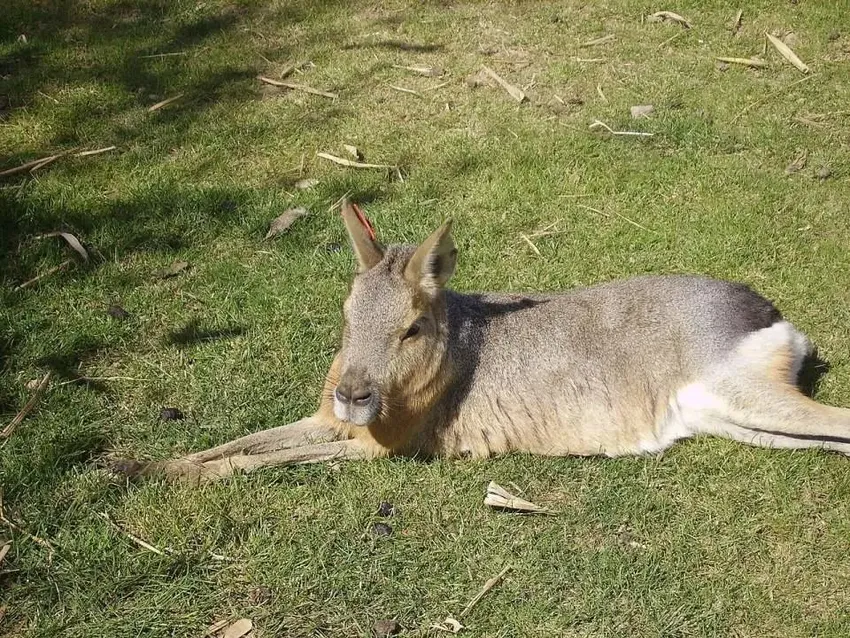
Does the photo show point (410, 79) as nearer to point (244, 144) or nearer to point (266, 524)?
point (244, 144)

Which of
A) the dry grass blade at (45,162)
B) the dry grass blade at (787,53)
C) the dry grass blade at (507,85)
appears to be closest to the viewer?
the dry grass blade at (45,162)

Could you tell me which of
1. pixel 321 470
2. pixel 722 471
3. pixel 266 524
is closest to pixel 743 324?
pixel 722 471

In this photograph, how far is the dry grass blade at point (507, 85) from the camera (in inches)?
232

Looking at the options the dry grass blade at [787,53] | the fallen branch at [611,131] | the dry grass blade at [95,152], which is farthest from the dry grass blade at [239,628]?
the dry grass blade at [787,53]

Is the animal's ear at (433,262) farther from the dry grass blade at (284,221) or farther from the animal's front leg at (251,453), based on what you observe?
the dry grass blade at (284,221)

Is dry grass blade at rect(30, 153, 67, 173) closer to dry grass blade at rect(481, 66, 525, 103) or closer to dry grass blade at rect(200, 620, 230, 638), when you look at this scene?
dry grass blade at rect(481, 66, 525, 103)

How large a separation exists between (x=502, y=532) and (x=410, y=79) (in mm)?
4026

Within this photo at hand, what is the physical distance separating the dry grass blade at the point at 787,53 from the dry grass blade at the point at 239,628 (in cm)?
544

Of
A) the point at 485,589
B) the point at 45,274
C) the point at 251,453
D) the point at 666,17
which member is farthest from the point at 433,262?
the point at 666,17

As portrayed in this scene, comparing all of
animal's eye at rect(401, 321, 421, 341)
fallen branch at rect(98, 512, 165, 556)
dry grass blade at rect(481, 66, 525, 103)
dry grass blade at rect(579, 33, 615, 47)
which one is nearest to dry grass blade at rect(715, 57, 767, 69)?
dry grass blade at rect(579, 33, 615, 47)

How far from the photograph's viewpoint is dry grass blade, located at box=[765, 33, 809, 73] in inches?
238

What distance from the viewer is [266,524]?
9.82 feet

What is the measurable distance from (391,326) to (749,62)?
436 centimetres

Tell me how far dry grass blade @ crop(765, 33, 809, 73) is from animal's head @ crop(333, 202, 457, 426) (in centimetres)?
416
